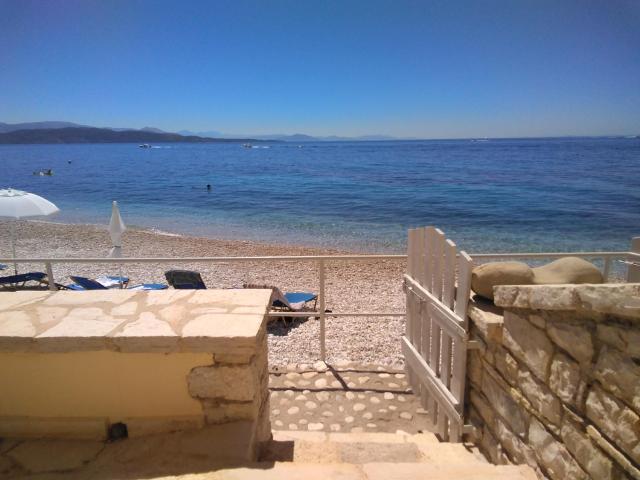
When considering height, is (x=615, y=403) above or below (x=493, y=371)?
above

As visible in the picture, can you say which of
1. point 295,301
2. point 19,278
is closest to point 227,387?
point 295,301

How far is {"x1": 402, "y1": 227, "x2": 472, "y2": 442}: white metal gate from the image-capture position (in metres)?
2.71

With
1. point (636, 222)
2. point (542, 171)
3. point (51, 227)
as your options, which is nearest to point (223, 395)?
point (51, 227)

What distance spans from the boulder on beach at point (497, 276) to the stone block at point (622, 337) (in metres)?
1.12

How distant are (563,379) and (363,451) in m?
1.26

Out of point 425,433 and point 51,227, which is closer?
point 425,433

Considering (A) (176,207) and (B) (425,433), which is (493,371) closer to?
(B) (425,433)

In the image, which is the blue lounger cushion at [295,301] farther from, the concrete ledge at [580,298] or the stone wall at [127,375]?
the concrete ledge at [580,298]

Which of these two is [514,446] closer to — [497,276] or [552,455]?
[552,455]

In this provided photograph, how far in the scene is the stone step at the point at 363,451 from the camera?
7.73 feet

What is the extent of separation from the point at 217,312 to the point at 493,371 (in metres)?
1.70

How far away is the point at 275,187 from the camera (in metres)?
37.7

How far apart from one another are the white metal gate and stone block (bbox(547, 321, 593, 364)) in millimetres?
810

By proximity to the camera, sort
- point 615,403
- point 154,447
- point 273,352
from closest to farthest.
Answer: point 615,403 → point 154,447 → point 273,352
